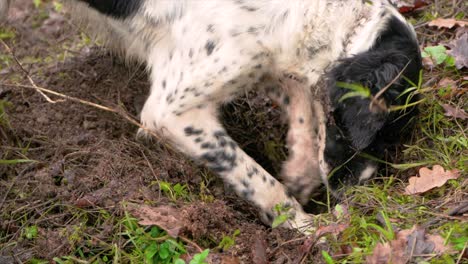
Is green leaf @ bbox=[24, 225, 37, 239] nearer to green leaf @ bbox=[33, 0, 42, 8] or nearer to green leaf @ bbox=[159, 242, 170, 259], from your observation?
green leaf @ bbox=[159, 242, 170, 259]

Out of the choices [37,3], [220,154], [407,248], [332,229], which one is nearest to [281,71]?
[220,154]

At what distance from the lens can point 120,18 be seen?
3.15 metres

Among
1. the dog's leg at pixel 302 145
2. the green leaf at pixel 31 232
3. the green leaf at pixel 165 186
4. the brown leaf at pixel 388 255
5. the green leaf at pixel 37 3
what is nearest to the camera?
the brown leaf at pixel 388 255

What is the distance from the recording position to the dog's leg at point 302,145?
3.02 metres

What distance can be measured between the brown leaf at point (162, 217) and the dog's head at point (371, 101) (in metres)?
0.71

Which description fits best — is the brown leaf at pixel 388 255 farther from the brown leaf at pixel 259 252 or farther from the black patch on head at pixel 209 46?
the black patch on head at pixel 209 46

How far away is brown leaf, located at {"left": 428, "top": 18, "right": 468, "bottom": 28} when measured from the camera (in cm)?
344

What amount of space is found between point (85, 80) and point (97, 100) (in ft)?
0.65

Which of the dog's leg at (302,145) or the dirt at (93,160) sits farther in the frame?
the dog's leg at (302,145)

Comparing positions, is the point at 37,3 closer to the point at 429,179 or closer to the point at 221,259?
the point at 221,259

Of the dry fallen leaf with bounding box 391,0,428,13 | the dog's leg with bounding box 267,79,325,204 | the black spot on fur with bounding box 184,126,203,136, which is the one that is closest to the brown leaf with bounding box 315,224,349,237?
the dog's leg with bounding box 267,79,325,204

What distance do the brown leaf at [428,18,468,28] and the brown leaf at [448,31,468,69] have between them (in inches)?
8.1

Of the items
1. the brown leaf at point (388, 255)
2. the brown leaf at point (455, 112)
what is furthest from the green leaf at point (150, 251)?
the brown leaf at point (455, 112)

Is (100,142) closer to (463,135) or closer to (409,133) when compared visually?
(409,133)
